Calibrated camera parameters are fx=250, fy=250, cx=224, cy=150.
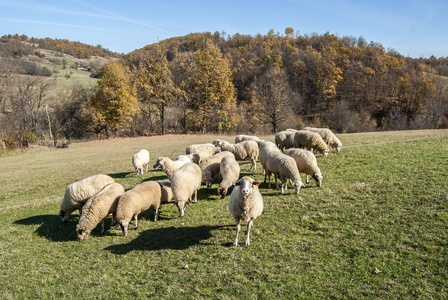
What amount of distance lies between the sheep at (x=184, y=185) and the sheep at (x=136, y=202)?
2.22ft

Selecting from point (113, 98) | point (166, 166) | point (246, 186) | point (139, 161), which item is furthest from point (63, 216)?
point (113, 98)

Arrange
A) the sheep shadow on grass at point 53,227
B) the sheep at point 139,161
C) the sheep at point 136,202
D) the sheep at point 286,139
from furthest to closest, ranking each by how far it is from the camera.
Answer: the sheep at point 286,139, the sheep at point 139,161, the sheep shadow on grass at point 53,227, the sheep at point 136,202

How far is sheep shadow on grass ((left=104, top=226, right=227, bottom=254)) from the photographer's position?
7.28 metres

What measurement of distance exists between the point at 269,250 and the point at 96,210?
18.8 ft

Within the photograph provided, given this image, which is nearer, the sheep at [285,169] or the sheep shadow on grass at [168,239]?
the sheep shadow on grass at [168,239]

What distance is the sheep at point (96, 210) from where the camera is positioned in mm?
8094

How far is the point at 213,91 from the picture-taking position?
1834 inches

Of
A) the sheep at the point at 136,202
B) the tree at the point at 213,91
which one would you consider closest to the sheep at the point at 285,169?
the sheep at the point at 136,202

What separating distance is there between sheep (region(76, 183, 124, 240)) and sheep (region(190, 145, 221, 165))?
6.51 meters

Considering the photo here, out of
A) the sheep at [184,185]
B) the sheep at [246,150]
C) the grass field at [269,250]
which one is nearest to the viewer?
the grass field at [269,250]

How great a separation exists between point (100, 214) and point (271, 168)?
6.77m

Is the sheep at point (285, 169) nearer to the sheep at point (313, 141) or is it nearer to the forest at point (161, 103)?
the sheep at point (313, 141)

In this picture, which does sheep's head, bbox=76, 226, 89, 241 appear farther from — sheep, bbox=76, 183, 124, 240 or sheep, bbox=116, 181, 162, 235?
sheep, bbox=116, 181, 162, 235

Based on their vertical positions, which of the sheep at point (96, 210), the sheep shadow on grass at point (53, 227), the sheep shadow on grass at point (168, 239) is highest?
the sheep at point (96, 210)
